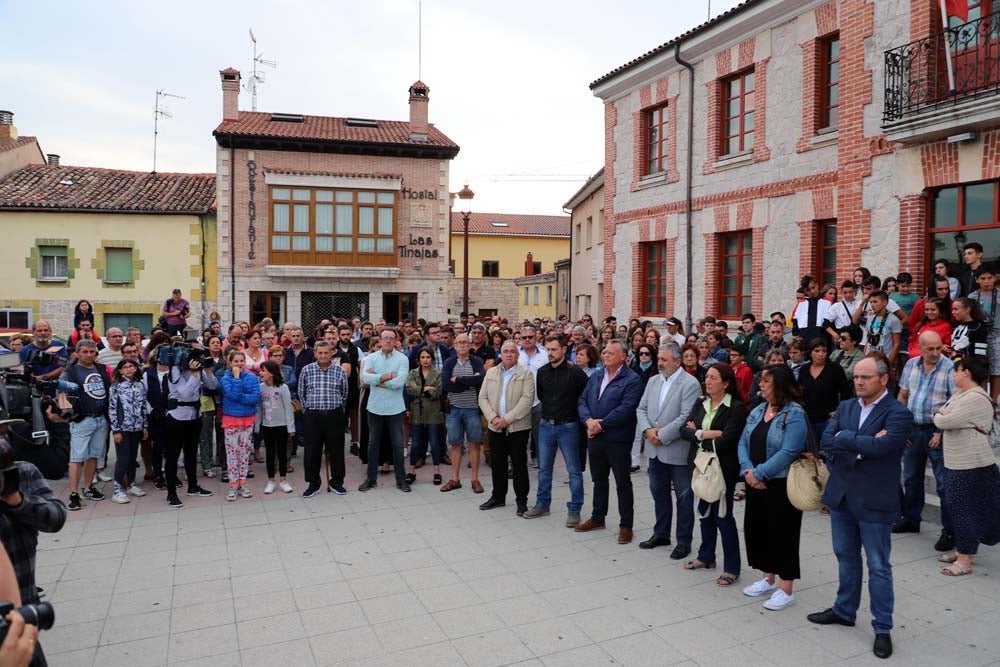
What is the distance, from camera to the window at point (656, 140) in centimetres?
1608

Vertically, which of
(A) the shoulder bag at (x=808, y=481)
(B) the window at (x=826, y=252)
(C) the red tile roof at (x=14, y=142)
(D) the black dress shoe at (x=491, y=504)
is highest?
(C) the red tile roof at (x=14, y=142)

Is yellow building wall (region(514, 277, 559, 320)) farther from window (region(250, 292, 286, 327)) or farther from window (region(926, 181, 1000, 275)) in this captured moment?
window (region(926, 181, 1000, 275))

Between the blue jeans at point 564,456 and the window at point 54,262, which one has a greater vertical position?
the window at point 54,262

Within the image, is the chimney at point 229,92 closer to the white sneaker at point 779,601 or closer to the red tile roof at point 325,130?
the red tile roof at point 325,130

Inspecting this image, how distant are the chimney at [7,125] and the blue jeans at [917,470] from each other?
104ft

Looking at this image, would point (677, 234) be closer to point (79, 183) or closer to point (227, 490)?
point (227, 490)

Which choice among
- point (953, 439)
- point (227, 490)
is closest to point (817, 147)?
point (953, 439)

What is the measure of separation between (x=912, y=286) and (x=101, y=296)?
23.0 m

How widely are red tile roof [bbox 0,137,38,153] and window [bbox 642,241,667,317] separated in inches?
891

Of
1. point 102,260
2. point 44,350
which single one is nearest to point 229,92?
point 102,260

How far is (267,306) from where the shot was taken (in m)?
22.8

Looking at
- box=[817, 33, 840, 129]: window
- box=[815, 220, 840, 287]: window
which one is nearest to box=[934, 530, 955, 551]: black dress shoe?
box=[815, 220, 840, 287]: window

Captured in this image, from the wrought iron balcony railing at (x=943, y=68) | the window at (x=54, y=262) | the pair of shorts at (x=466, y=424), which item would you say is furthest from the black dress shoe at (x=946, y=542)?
the window at (x=54, y=262)

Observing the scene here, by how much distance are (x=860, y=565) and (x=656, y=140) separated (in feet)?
43.6
